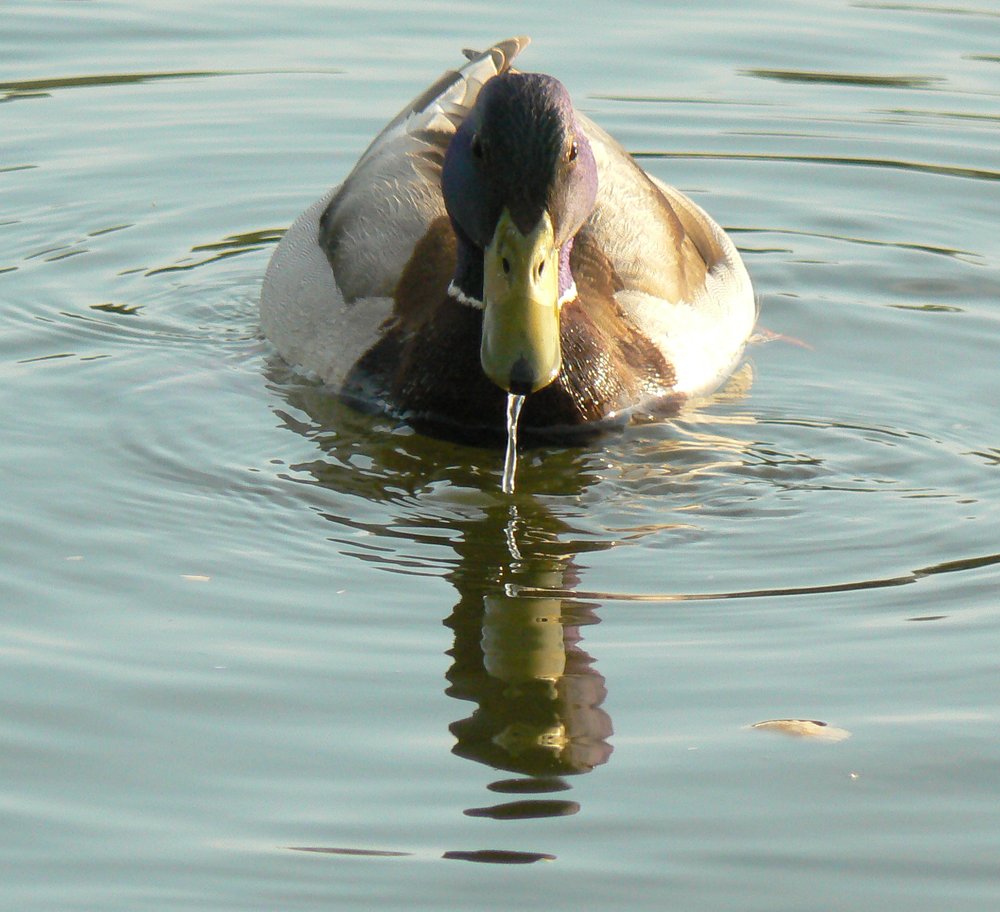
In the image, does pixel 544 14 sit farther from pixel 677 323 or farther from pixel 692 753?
pixel 692 753

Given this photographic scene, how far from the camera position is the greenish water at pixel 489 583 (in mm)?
4465

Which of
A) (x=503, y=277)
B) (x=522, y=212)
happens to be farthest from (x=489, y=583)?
(x=522, y=212)

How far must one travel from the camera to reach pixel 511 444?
6.82 meters

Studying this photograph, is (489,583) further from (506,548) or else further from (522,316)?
(522,316)

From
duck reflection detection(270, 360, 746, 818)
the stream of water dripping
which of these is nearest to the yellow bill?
the stream of water dripping

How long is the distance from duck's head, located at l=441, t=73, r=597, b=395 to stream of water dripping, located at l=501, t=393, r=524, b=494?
0.34 meters

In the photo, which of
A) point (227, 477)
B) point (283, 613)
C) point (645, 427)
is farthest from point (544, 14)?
point (283, 613)

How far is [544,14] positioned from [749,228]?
3.41m

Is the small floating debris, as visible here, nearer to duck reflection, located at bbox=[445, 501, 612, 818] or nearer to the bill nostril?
duck reflection, located at bbox=[445, 501, 612, 818]

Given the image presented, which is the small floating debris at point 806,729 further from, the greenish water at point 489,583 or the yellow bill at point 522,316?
the yellow bill at point 522,316

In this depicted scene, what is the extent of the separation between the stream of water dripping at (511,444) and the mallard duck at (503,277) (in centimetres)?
16

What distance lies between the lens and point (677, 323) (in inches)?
312

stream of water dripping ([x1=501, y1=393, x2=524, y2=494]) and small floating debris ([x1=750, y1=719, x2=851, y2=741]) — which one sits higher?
stream of water dripping ([x1=501, y1=393, x2=524, y2=494])

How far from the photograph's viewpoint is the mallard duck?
255 inches
